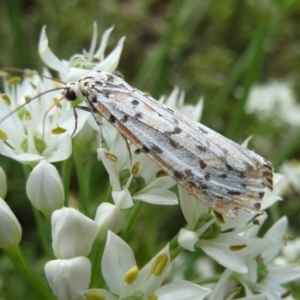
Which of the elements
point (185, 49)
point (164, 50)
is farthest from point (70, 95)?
point (185, 49)

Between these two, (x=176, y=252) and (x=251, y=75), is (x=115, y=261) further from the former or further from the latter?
(x=251, y=75)

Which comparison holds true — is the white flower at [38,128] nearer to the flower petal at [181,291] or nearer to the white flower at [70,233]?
the white flower at [70,233]

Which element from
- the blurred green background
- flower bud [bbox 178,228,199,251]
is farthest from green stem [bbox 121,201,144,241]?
the blurred green background

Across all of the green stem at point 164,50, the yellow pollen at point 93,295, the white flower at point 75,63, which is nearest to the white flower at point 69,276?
the yellow pollen at point 93,295

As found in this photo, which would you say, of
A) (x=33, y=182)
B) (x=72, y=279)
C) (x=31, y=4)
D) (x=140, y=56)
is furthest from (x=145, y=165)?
(x=31, y=4)

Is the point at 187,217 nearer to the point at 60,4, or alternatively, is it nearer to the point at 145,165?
the point at 145,165
